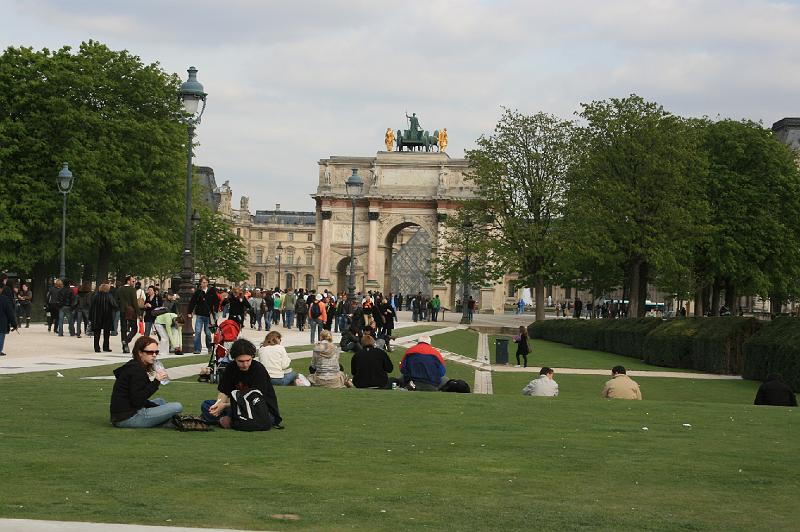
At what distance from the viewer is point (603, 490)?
1022cm

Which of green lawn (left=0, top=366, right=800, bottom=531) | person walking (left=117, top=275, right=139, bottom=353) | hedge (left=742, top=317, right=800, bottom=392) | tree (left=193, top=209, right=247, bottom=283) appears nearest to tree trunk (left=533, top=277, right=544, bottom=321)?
hedge (left=742, top=317, right=800, bottom=392)

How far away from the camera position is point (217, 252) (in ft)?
350

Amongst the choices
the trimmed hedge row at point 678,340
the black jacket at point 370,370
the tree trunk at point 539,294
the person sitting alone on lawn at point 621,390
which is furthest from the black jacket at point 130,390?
the tree trunk at point 539,294

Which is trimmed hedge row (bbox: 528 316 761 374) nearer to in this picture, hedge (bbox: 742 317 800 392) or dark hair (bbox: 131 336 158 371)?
hedge (bbox: 742 317 800 392)

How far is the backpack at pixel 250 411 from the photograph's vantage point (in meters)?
13.5

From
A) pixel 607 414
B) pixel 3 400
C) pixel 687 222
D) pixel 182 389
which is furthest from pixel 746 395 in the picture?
pixel 687 222

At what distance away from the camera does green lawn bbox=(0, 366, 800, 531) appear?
8.91 metres

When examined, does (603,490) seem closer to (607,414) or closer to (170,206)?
(607,414)

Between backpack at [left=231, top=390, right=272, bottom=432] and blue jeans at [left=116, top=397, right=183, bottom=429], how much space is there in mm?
648

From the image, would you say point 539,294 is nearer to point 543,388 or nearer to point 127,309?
point 127,309

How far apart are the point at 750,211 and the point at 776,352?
41.1m

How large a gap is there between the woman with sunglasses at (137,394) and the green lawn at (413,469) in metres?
0.23

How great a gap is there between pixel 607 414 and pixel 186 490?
8.31 metres

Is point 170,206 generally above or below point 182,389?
above
